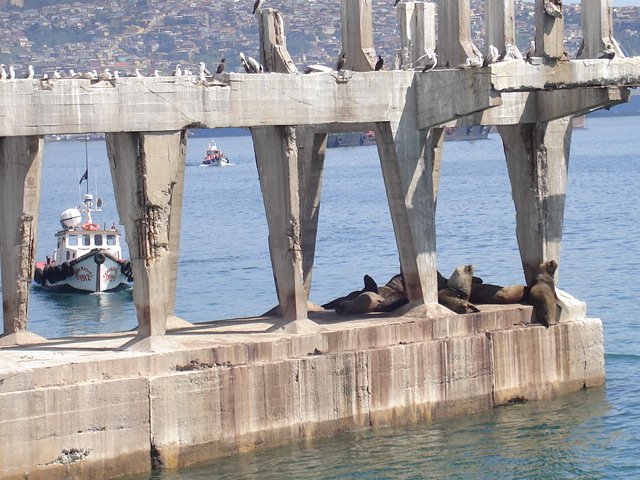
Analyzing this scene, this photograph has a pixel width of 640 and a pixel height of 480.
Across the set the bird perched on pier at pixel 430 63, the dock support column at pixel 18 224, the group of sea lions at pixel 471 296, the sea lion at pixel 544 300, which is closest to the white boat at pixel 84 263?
the group of sea lions at pixel 471 296

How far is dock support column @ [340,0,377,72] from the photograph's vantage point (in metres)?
28.2

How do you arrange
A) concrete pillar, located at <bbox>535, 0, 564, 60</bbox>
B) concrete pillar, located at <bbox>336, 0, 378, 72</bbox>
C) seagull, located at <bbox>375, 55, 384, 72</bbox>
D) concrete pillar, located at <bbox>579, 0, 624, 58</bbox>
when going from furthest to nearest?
concrete pillar, located at <bbox>336, 0, 378, 72</bbox>, concrete pillar, located at <bbox>579, 0, 624, 58</bbox>, seagull, located at <bbox>375, 55, 384, 72</bbox>, concrete pillar, located at <bbox>535, 0, 564, 60</bbox>

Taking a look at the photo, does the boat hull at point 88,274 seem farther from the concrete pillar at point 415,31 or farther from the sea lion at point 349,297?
the concrete pillar at point 415,31

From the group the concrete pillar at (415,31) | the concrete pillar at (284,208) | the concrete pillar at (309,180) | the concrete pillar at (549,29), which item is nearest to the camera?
the concrete pillar at (284,208)

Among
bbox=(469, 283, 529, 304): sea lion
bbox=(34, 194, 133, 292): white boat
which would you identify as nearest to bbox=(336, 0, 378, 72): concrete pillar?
bbox=(469, 283, 529, 304): sea lion

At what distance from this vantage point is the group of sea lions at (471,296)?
27531mm

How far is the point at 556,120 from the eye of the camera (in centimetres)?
2839

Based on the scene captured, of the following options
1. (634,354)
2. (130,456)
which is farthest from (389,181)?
(634,354)

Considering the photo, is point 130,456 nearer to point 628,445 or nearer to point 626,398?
point 628,445

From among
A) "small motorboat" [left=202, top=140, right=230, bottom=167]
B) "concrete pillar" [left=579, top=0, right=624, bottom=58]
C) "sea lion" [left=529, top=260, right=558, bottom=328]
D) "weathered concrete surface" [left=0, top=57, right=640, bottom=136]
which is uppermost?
"small motorboat" [left=202, top=140, right=230, bottom=167]

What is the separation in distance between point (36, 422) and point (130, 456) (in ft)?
5.64

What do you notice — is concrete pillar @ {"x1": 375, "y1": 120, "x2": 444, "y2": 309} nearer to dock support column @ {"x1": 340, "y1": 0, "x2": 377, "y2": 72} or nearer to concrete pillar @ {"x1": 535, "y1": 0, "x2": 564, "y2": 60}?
dock support column @ {"x1": 340, "y1": 0, "x2": 377, "y2": 72}

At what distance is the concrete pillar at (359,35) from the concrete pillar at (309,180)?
193 centimetres

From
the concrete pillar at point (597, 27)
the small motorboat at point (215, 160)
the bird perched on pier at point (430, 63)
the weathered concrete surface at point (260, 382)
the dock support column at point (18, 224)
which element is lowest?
the weathered concrete surface at point (260, 382)
